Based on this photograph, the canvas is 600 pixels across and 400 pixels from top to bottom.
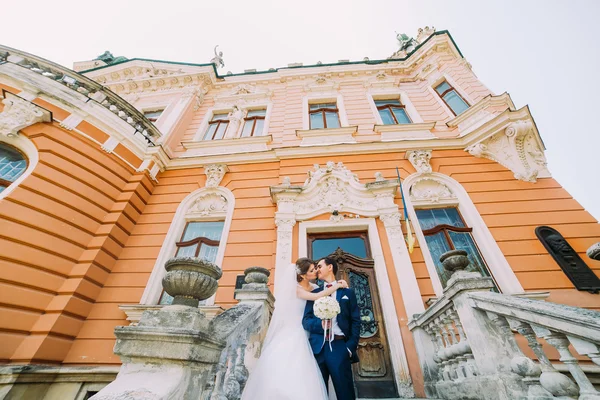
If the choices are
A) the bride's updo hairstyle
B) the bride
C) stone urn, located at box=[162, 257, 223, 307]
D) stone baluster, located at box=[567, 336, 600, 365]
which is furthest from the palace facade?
stone urn, located at box=[162, 257, 223, 307]

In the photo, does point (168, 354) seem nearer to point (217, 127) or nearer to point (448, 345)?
point (448, 345)

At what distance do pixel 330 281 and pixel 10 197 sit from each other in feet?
19.5

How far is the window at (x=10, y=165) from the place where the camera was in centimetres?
511

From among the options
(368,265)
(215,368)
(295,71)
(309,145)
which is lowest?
(215,368)

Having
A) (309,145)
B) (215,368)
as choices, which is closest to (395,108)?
(309,145)

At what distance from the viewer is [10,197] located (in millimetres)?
4590

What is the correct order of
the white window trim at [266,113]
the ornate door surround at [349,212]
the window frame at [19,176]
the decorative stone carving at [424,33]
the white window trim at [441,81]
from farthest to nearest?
the decorative stone carving at [424,33], the white window trim at [266,113], the white window trim at [441,81], the window frame at [19,176], the ornate door surround at [349,212]

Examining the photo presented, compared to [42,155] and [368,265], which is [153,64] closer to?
[42,155]

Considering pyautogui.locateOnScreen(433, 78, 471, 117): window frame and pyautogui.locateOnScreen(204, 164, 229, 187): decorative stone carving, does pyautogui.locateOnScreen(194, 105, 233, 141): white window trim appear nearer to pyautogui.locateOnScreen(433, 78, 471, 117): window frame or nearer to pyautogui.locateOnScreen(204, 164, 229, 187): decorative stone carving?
pyautogui.locateOnScreen(204, 164, 229, 187): decorative stone carving

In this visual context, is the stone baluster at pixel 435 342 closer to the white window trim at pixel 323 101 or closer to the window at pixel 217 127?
the white window trim at pixel 323 101

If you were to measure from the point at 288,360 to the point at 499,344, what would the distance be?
197 centimetres

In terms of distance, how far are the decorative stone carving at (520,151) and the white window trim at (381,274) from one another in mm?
3732

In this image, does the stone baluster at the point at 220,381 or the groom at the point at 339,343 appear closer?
the stone baluster at the point at 220,381

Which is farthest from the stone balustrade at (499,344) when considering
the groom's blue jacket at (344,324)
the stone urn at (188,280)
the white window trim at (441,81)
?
the white window trim at (441,81)
